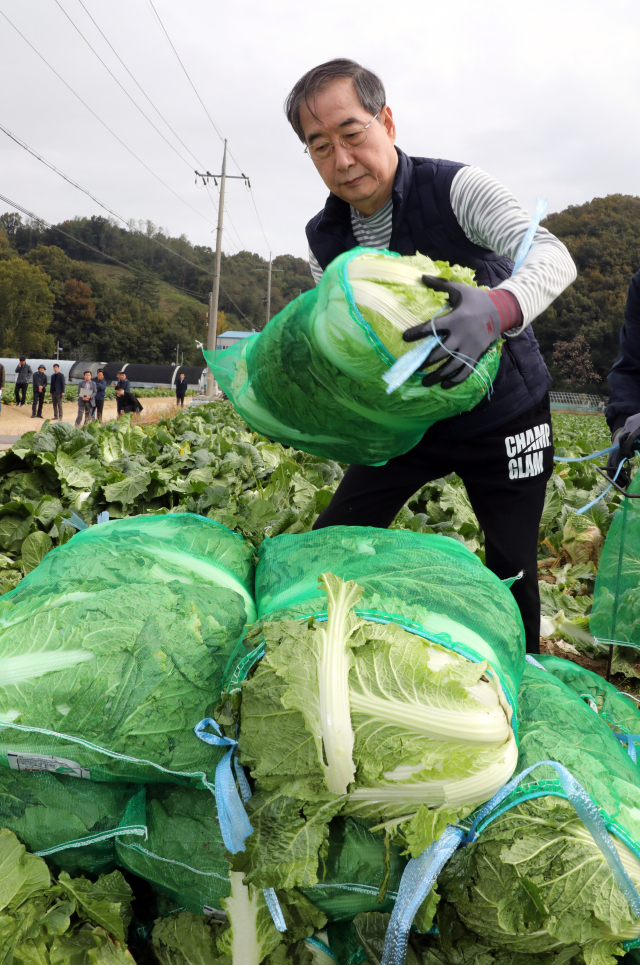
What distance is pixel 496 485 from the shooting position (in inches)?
89.0

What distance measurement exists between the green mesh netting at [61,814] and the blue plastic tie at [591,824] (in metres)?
0.71

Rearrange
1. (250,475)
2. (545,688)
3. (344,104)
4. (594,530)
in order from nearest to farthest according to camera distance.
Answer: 1. (545,688)
2. (344,104)
3. (594,530)
4. (250,475)

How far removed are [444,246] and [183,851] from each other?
6.00 ft

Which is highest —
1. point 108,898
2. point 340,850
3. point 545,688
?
point 545,688

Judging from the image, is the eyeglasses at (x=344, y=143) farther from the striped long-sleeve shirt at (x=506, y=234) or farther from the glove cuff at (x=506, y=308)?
the glove cuff at (x=506, y=308)

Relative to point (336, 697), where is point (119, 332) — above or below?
above

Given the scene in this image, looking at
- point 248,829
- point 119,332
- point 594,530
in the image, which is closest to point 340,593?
point 248,829

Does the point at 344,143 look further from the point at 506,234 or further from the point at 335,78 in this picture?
the point at 506,234

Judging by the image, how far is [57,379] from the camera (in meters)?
21.7

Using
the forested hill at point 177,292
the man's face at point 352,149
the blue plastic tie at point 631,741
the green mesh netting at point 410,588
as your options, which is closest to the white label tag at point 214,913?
the green mesh netting at point 410,588

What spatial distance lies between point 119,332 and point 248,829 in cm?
8048

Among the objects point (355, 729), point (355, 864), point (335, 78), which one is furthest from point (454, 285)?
point (355, 864)

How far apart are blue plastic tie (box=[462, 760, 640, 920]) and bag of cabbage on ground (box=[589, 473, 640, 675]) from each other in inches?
54.2

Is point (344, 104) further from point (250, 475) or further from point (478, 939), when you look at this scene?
point (250, 475)
